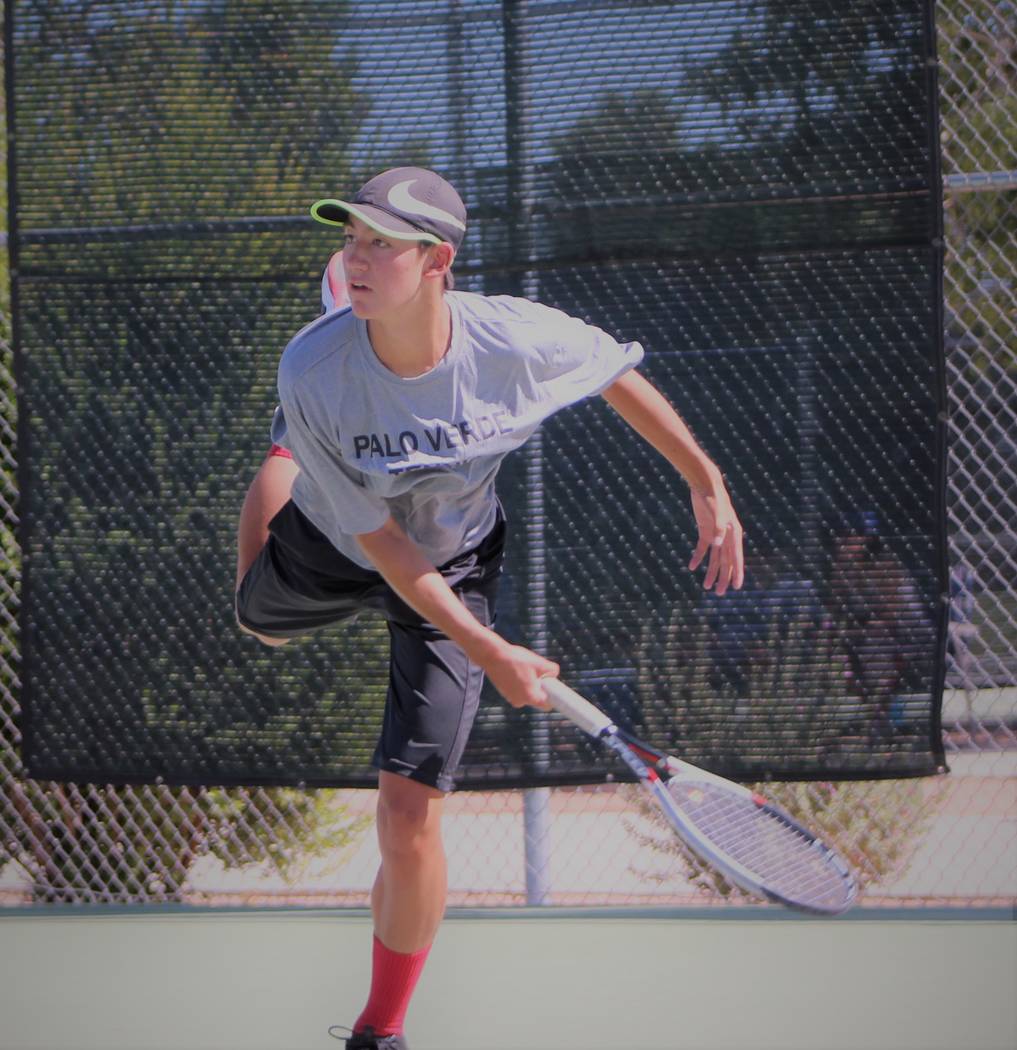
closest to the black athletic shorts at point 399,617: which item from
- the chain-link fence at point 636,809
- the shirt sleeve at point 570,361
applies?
the shirt sleeve at point 570,361

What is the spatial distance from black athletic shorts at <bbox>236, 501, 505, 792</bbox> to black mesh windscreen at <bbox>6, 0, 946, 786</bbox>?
93 centimetres

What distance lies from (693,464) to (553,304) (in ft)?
3.92

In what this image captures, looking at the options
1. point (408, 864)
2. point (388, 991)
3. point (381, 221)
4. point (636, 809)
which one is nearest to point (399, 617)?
point (408, 864)

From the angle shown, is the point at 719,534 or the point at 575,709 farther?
the point at 719,534

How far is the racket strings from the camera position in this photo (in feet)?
8.22

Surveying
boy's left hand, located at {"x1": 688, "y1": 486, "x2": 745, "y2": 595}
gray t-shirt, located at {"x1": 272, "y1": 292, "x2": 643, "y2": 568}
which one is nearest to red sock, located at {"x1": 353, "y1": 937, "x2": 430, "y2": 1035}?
gray t-shirt, located at {"x1": 272, "y1": 292, "x2": 643, "y2": 568}

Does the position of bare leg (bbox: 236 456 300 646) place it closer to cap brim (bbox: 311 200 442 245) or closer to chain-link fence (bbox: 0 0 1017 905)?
cap brim (bbox: 311 200 442 245)

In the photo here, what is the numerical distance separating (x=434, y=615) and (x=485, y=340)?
52cm

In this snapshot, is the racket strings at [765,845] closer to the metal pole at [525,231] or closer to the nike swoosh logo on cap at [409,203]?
the nike swoosh logo on cap at [409,203]

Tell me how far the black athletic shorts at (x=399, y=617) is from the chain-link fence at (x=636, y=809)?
1.27 m

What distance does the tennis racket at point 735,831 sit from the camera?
2.44 m

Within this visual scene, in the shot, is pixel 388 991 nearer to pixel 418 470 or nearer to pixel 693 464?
pixel 418 470

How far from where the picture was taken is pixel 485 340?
270 cm

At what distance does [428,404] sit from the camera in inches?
104
